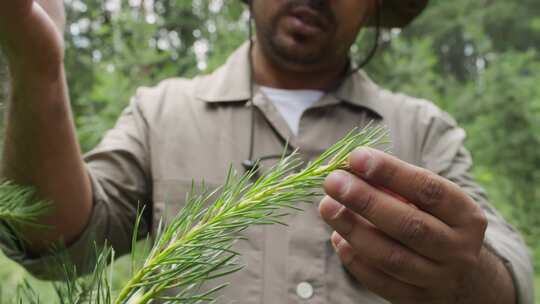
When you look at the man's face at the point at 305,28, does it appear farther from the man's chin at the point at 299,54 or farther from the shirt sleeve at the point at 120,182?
the shirt sleeve at the point at 120,182

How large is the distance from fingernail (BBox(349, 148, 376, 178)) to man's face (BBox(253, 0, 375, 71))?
1.09 m

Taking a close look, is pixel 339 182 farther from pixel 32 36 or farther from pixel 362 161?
pixel 32 36

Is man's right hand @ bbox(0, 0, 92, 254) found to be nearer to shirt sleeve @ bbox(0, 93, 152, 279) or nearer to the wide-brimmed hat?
shirt sleeve @ bbox(0, 93, 152, 279)

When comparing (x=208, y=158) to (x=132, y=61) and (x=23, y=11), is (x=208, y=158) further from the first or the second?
(x=132, y=61)

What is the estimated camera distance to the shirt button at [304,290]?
1487mm

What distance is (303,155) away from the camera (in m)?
1.61

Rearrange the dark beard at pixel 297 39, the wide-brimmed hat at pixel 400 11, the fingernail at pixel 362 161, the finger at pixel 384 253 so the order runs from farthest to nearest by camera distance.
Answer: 1. the wide-brimmed hat at pixel 400 11
2. the dark beard at pixel 297 39
3. the finger at pixel 384 253
4. the fingernail at pixel 362 161

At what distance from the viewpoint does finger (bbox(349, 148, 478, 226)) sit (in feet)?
1.88

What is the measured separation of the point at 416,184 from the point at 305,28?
102 centimetres

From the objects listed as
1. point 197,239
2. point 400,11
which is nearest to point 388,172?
point 197,239

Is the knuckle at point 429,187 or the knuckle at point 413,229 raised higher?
the knuckle at point 429,187

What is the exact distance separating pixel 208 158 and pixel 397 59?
357cm

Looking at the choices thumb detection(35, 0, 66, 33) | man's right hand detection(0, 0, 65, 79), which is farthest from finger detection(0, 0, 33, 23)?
thumb detection(35, 0, 66, 33)

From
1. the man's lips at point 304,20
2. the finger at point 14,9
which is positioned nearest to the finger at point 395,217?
the finger at point 14,9
